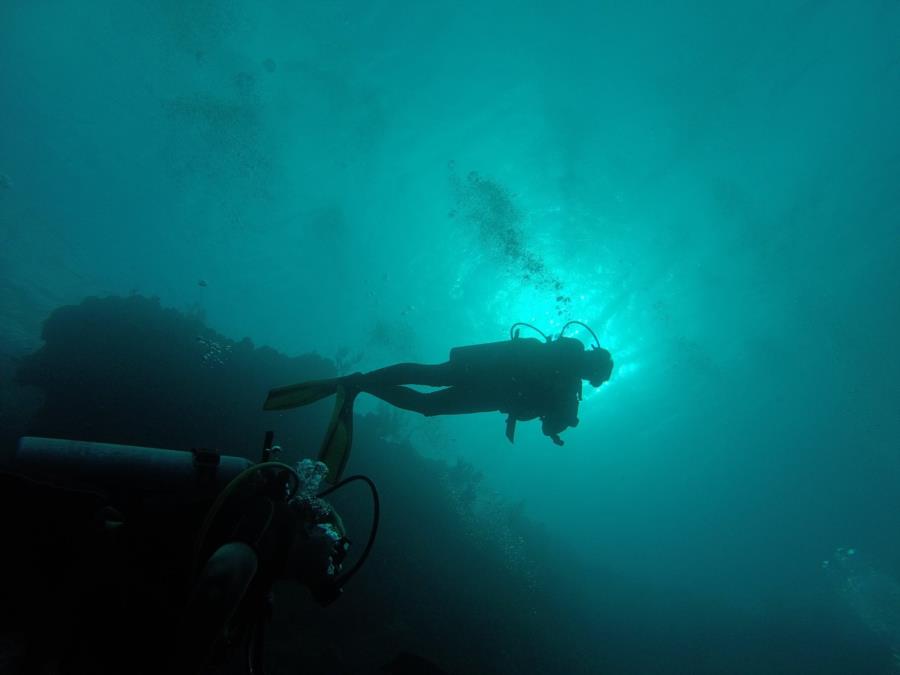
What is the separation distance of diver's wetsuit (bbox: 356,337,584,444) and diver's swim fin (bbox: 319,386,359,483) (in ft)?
2.02

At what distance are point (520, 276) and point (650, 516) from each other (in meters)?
65.2

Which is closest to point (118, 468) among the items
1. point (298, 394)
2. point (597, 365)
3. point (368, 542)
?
point (368, 542)

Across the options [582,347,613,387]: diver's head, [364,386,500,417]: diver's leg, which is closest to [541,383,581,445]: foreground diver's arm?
[582,347,613,387]: diver's head

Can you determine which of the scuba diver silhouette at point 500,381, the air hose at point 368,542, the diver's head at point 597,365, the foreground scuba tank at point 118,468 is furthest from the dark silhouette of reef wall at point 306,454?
the diver's head at point 597,365

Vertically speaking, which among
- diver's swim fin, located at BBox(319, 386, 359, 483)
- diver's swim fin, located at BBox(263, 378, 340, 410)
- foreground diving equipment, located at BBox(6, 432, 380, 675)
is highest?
diver's swim fin, located at BBox(263, 378, 340, 410)

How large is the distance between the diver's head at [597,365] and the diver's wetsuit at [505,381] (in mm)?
201

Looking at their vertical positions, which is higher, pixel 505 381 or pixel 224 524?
pixel 505 381

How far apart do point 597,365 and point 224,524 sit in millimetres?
5432

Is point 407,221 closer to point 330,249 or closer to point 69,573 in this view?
point 330,249

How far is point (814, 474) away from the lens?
42.4 m

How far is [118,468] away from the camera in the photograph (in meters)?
2.64

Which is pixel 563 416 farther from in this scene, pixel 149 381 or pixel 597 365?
pixel 149 381

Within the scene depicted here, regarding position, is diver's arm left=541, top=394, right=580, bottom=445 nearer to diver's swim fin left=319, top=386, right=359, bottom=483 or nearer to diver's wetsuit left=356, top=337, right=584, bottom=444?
diver's wetsuit left=356, top=337, right=584, bottom=444

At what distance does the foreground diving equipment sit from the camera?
4.94 feet
